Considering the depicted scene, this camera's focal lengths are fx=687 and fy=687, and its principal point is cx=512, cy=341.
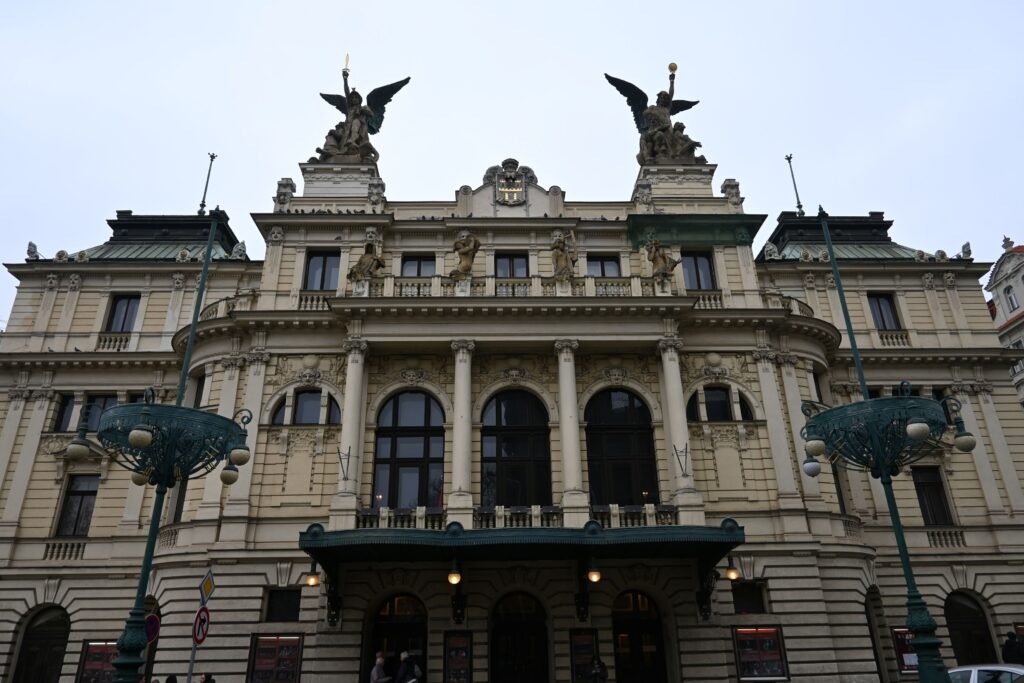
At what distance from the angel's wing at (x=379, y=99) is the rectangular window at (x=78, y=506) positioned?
766 inches

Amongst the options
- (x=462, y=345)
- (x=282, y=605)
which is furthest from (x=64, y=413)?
(x=462, y=345)

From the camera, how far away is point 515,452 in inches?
966

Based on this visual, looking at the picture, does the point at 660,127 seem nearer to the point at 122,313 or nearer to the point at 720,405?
the point at 720,405

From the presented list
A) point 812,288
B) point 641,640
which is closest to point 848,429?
point 641,640

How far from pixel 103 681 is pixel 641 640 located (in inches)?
713

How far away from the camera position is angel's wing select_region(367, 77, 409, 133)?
33062 mm

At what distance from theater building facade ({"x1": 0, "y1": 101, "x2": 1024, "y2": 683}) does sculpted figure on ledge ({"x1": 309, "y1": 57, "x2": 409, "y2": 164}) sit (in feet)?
3.16

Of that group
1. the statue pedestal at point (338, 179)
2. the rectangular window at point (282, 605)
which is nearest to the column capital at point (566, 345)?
the statue pedestal at point (338, 179)

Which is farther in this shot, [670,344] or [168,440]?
[670,344]

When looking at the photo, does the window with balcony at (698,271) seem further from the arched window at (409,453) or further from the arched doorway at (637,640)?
the arched doorway at (637,640)

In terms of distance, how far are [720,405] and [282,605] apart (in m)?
16.7

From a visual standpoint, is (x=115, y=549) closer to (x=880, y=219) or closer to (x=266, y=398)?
(x=266, y=398)

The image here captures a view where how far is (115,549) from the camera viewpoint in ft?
82.1

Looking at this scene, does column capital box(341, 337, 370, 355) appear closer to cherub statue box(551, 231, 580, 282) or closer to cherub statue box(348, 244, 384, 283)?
cherub statue box(348, 244, 384, 283)
